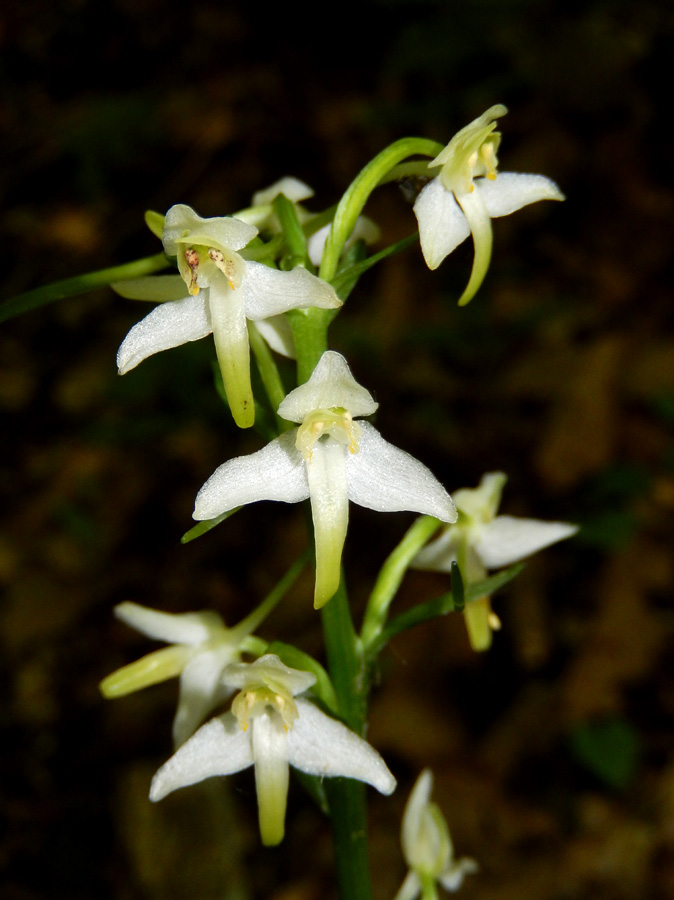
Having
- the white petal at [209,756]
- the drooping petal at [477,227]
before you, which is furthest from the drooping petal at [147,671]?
the drooping petal at [477,227]

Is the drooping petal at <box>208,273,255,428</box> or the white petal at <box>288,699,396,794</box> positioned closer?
the drooping petal at <box>208,273,255,428</box>

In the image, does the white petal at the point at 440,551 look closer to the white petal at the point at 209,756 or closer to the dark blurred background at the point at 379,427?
the white petal at the point at 209,756

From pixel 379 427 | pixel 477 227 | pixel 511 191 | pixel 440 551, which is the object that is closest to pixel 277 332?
pixel 477 227

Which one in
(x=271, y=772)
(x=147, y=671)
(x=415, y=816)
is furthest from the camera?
(x=415, y=816)

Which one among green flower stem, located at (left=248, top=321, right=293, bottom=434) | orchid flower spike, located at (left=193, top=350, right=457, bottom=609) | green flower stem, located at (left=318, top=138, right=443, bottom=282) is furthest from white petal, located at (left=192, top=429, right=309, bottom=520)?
green flower stem, located at (left=318, top=138, right=443, bottom=282)

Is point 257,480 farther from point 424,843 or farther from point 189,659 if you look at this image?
point 424,843

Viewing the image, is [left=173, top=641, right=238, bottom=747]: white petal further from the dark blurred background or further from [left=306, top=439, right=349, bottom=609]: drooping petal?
the dark blurred background
